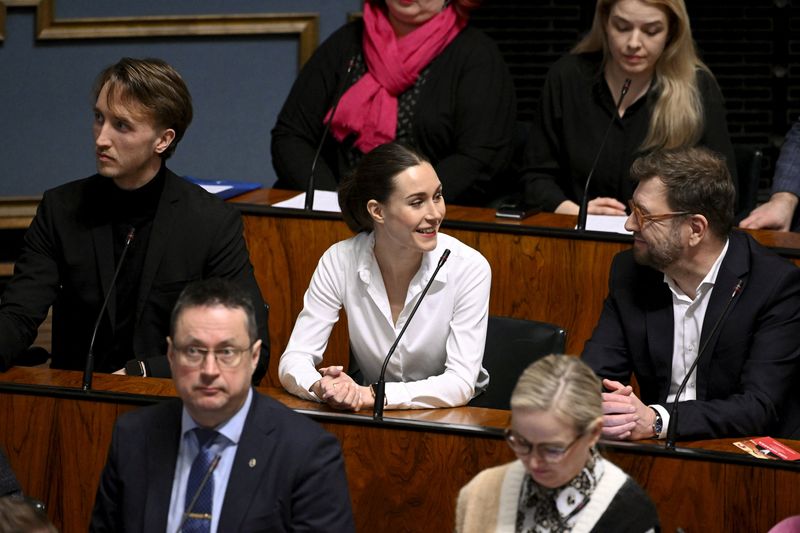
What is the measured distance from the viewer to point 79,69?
457 centimetres

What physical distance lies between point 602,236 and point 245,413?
1.25 metres

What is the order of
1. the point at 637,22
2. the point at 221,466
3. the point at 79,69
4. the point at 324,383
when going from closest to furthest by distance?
1. the point at 221,466
2. the point at 324,383
3. the point at 637,22
4. the point at 79,69

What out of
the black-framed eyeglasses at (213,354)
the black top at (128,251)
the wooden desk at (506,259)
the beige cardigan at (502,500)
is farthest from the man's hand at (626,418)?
the black top at (128,251)

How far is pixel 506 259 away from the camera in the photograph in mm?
3172

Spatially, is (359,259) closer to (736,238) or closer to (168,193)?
(168,193)

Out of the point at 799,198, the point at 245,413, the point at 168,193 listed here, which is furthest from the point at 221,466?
the point at 799,198

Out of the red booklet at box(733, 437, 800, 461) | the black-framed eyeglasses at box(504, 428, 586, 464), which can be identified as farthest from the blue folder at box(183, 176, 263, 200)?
the black-framed eyeglasses at box(504, 428, 586, 464)

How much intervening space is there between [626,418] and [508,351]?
19.3 inches

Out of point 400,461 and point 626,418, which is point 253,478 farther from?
point 626,418

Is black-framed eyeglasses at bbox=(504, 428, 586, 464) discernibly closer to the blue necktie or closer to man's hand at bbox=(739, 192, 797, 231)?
the blue necktie

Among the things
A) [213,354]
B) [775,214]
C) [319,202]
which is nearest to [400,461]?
[213,354]

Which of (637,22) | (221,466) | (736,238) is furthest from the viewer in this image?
(637,22)

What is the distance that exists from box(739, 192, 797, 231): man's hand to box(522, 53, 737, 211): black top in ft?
0.44

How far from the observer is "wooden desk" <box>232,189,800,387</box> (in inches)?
123
